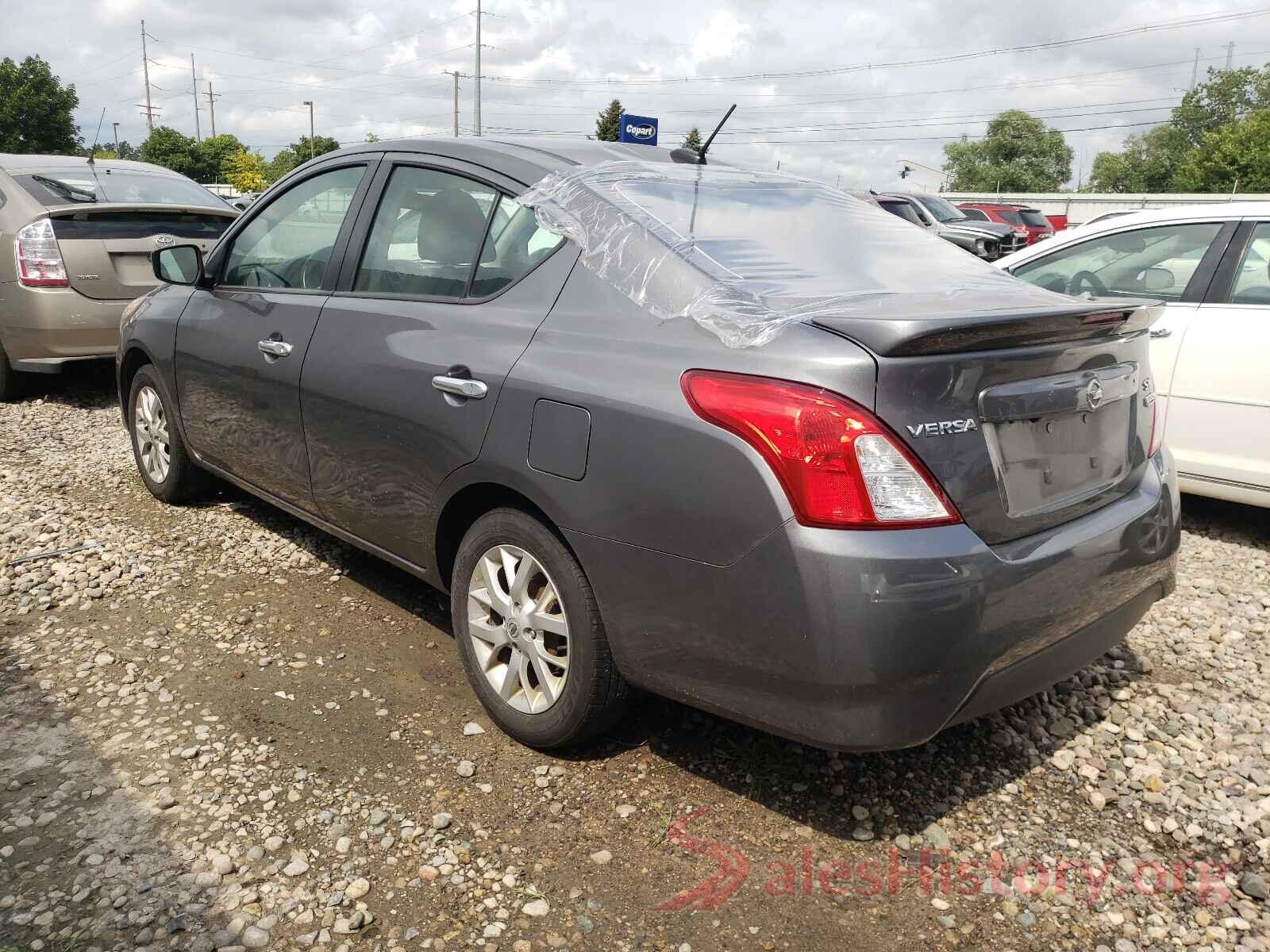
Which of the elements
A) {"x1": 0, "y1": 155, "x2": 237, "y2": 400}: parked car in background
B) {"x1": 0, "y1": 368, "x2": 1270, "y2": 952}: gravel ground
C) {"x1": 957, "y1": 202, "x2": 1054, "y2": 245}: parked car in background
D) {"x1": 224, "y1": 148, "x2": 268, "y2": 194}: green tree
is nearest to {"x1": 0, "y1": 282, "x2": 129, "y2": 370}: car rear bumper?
{"x1": 0, "y1": 155, "x2": 237, "y2": 400}: parked car in background

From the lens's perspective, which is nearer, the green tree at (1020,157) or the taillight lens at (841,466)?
the taillight lens at (841,466)

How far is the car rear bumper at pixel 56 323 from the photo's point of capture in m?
6.56

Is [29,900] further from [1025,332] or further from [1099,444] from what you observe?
[1099,444]

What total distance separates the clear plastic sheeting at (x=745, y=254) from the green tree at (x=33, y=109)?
6387 cm

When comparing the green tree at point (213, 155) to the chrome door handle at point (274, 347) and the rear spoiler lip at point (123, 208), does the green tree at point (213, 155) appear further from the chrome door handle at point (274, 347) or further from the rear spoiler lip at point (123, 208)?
the chrome door handle at point (274, 347)

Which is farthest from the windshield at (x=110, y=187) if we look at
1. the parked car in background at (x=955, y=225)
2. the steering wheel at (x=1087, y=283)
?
the parked car in background at (x=955, y=225)

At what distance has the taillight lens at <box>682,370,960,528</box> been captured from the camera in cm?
209

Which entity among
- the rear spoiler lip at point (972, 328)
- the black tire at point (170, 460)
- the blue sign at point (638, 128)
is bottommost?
the black tire at point (170, 460)

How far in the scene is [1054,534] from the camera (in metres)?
2.36

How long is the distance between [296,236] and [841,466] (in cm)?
267

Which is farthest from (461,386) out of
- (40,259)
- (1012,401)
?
(40,259)

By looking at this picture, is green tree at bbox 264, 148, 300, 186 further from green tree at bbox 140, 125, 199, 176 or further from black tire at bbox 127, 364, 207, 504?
black tire at bbox 127, 364, 207, 504

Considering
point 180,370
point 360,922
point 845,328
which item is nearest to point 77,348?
point 180,370

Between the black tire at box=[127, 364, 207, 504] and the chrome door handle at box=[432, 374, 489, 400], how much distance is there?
2282 mm
